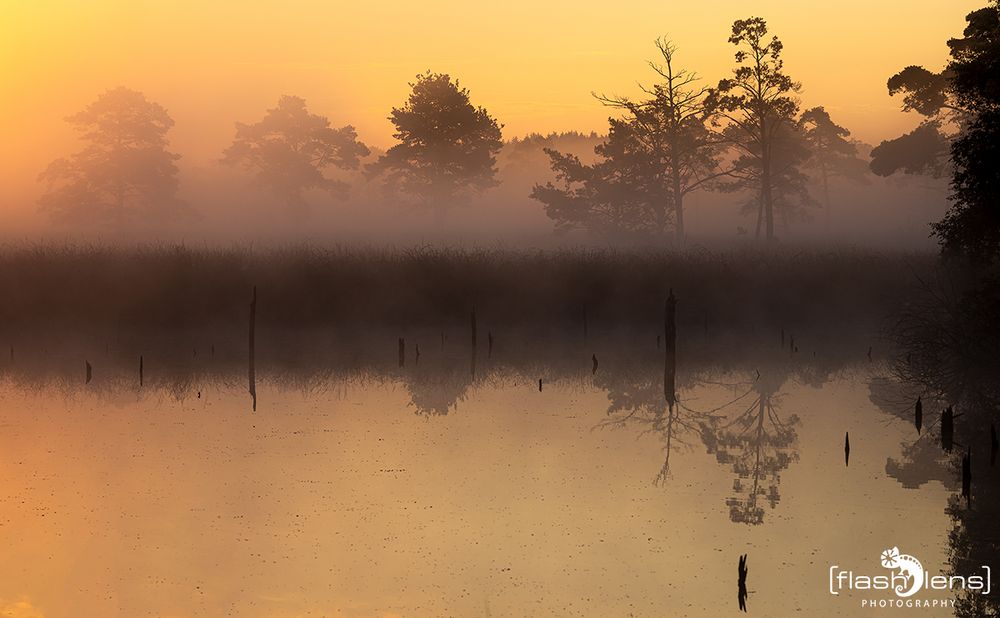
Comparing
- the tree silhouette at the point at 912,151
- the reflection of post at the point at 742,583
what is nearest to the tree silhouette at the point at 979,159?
the reflection of post at the point at 742,583

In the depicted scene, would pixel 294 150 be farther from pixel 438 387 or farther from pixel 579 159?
pixel 438 387

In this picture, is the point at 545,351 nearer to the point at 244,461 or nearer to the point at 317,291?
the point at 317,291

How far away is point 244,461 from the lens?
19.0 metres

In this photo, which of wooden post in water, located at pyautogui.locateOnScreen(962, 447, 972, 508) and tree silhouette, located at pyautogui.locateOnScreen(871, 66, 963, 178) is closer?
wooden post in water, located at pyautogui.locateOnScreen(962, 447, 972, 508)

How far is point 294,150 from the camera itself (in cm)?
9950

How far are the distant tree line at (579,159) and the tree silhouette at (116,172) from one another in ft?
0.32

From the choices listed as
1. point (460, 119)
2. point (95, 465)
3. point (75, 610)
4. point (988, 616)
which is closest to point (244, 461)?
point (95, 465)

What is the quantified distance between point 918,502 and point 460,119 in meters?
65.5

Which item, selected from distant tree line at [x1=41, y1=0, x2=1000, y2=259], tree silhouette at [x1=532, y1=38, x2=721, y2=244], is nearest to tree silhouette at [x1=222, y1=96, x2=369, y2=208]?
distant tree line at [x1=41, y1=0, x2=1000, y2=259]

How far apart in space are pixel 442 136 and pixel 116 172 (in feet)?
81.3

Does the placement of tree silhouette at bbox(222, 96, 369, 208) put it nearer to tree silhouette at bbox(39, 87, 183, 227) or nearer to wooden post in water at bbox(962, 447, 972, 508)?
tree silhouette at bbox(39, 87, 183, 227)

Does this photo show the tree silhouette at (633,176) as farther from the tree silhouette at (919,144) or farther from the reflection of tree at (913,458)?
the reflection of tree at (913,458)

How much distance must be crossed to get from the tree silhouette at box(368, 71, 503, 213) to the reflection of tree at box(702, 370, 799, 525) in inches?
2174

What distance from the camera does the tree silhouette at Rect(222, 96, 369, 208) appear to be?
97375 millimetres
